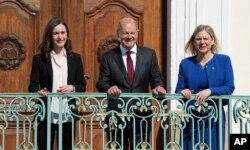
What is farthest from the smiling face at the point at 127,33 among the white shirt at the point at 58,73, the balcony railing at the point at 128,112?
the white shirt at the point at 58,73

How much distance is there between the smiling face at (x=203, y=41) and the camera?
749 cm

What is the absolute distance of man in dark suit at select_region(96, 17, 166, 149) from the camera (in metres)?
7.51

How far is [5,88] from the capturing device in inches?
352

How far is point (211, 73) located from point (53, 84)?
141 cm

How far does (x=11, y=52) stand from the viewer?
355 inches

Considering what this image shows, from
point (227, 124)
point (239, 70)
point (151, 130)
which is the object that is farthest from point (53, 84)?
point (239, 70)

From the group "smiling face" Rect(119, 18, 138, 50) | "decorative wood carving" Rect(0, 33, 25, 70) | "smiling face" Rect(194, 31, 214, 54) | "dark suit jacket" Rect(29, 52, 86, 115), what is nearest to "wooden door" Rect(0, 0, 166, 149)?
"decorative wood carving" Rect(0, 33, 25, 70)

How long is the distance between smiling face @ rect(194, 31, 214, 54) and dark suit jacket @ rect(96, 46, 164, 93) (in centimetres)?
42

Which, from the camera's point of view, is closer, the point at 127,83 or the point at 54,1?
the point at 127,83

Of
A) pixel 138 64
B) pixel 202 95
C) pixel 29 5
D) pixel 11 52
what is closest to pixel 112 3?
pixel 29 5

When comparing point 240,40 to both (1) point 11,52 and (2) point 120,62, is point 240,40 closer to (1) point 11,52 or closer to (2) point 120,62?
(2) point 120,62

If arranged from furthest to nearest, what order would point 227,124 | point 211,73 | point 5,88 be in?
point 5,88 → point 227,124 → point 211,73

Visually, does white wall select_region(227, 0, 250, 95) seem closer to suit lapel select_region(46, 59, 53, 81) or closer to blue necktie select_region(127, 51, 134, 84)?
blue necktie select_region(127, 51, 134, 84)

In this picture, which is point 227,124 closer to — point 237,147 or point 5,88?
point 237,147
